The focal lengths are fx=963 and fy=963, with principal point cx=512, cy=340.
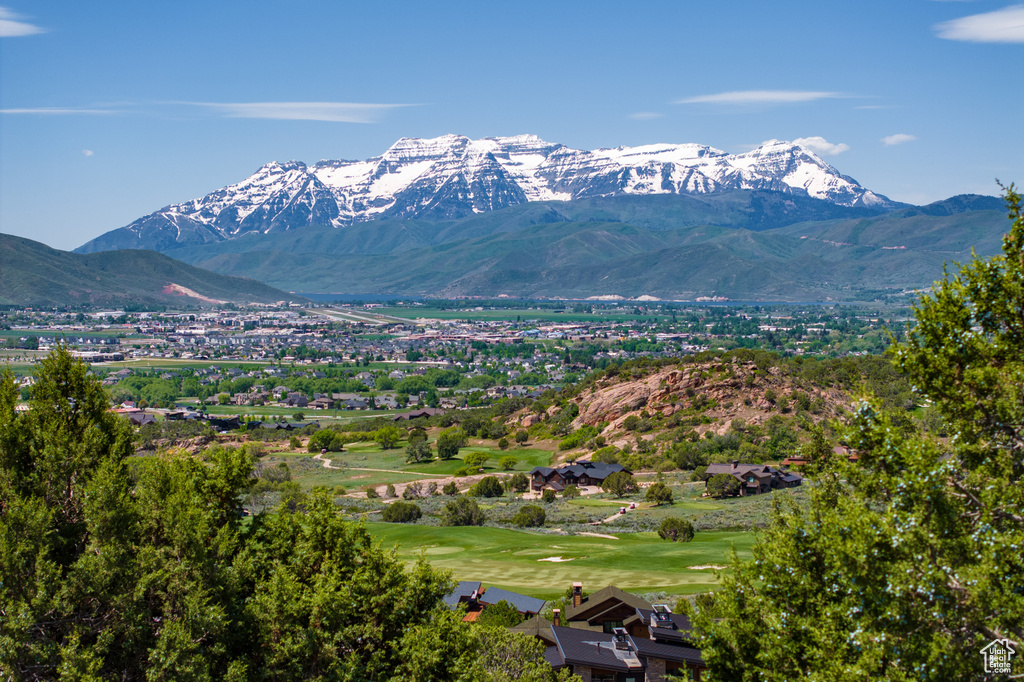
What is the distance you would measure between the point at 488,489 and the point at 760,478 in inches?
754

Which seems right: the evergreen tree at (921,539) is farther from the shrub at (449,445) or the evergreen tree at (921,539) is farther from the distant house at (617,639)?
the shrub at (449,445)

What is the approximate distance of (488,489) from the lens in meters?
69.8

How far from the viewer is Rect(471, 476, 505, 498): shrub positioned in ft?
228

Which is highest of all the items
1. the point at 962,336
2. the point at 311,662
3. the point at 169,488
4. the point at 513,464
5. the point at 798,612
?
the point at 962,336

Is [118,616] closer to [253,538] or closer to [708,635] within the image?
[253,538]

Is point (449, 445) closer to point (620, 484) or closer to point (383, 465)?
point (383, 465)

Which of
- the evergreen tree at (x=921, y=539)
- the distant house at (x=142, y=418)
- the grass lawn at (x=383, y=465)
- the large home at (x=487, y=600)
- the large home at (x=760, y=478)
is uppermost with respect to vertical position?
the evergreen tree at (x=921, y=539)

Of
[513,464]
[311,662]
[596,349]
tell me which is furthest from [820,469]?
[596,349]

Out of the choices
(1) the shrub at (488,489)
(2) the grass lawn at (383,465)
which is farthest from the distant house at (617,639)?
(2) the grass lawn at (383,465)

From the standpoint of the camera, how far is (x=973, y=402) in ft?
48.0

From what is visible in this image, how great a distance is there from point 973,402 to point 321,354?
18529cm

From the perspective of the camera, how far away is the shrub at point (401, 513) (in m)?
58.7

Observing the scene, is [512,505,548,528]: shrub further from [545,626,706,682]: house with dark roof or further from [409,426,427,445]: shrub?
[409,426,427,445]: shrub

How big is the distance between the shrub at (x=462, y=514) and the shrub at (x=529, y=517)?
7.42 feet
